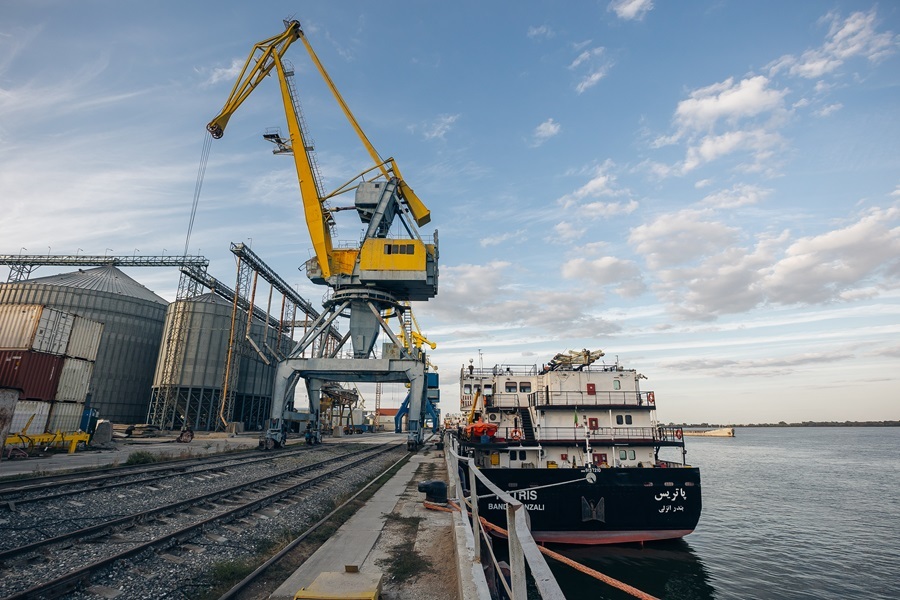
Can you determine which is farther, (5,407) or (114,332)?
(114,332)

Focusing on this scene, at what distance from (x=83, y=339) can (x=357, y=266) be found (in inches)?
717

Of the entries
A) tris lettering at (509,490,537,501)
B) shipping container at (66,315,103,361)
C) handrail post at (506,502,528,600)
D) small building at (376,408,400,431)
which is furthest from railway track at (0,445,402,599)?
small building at (376,408,400,431)

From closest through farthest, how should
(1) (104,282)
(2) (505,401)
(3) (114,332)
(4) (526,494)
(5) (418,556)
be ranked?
(5) (418,556) → (4) (526,494) → (2) (505,401) → (3) (114,332) → (1) (104,282)

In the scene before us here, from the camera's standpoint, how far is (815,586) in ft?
49.7

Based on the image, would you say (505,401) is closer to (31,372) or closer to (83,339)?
(31,372)

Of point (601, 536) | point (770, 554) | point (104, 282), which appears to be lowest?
point (770, 554)

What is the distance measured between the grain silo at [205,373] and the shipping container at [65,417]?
73.1ft

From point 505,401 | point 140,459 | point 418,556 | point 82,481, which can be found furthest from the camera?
point 505,401

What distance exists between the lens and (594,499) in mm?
16812

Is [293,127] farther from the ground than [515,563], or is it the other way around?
[293,127]

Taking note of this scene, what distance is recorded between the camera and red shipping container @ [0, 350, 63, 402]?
22938mm

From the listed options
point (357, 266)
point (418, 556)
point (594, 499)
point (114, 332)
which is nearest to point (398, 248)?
point (357, 266)

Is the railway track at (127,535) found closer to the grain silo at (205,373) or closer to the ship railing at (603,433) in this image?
the ship railing at (603,433)

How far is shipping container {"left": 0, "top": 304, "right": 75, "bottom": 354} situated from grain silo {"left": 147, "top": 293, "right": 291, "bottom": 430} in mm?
23765
